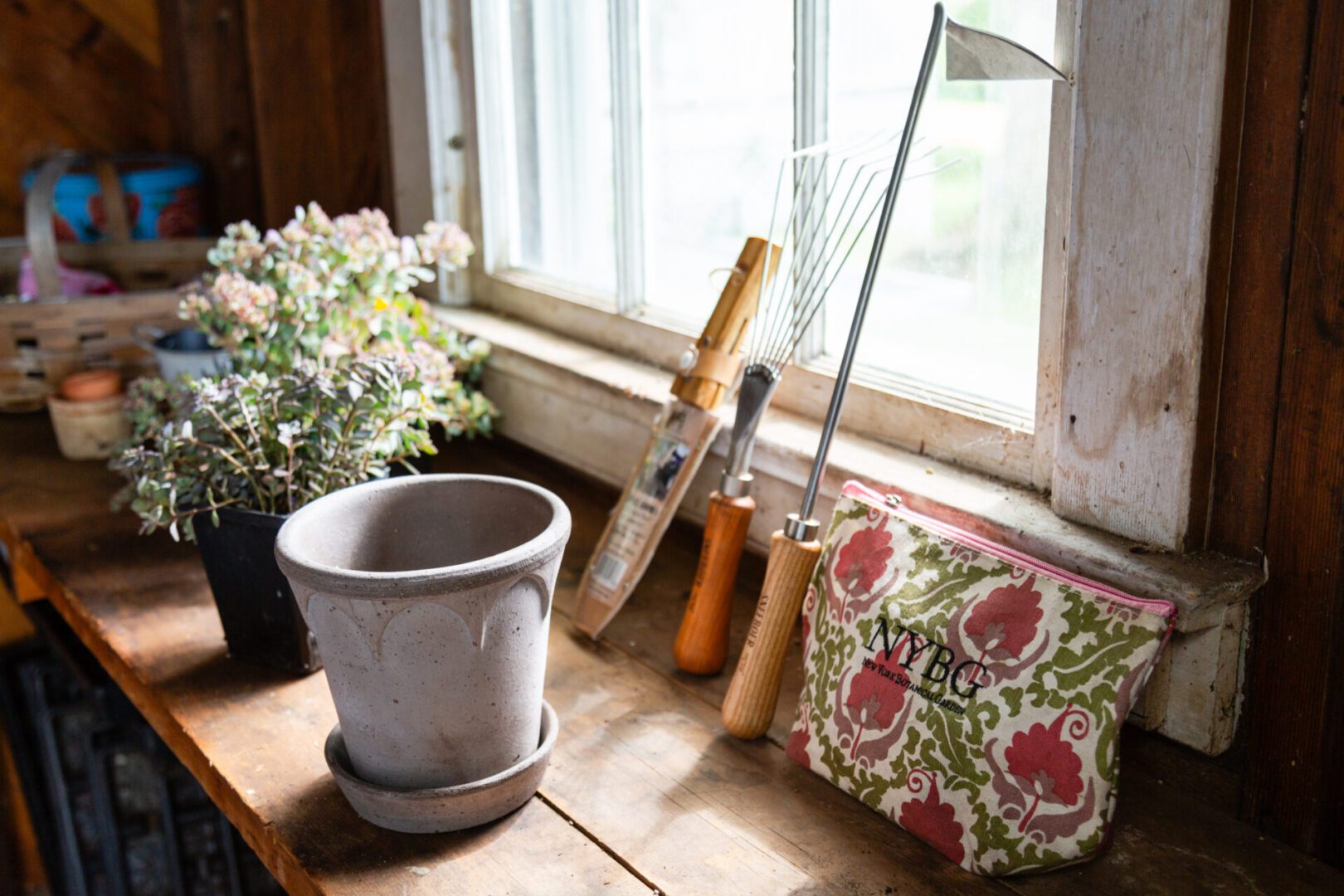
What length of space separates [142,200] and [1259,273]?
1880 millimetres

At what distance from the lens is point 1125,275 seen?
0.92m

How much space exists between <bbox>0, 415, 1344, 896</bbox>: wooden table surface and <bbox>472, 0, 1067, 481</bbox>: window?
30 centimetres

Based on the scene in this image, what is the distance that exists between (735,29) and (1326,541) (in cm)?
81

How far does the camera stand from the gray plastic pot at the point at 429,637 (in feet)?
2.84

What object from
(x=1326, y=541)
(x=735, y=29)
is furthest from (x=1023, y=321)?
(x=735, y=29)

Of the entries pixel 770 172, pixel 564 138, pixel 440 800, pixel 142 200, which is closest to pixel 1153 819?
pixel 440 800

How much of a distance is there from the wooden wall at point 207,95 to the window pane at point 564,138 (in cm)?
38

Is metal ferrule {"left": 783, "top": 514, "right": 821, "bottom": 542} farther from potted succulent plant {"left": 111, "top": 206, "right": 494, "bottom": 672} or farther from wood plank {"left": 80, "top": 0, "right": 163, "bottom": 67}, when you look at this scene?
wood plank {"left": 80, "top": 0, "right": 163, "bottom": 67}

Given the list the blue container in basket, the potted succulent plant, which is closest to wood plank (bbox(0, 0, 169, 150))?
the blue container in basket

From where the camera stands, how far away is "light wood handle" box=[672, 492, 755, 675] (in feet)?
3.69

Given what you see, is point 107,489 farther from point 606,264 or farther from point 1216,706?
point 1216,706

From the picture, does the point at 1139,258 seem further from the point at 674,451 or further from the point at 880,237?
the point at 674,451

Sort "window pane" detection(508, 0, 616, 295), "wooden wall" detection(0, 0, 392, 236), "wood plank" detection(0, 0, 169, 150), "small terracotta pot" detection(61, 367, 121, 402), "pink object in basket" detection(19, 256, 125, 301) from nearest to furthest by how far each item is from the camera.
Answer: "window pane" detection(508, 0, 616, 295), "small terracotta pot" detection(61, 367, 121, 402), "pink object in basket" detection(19, 256, 125, 301), "wooden wall" detection(0, 0, 392, 236), "wood plank" detection(0, 0, 169, 150)

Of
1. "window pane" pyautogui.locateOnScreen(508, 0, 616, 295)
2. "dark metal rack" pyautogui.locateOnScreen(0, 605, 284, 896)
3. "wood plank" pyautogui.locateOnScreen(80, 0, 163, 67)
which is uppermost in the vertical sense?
"wood plank" pyautogui.locateOnScreen(80, 0, 163, 67)
